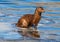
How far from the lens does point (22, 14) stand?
11.6ft

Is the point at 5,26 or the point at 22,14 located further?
the point at 22,14

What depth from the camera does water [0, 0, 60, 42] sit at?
2568 millimetres

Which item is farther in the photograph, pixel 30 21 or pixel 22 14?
pixel 22 14

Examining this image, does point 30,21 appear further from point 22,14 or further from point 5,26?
point 22,14

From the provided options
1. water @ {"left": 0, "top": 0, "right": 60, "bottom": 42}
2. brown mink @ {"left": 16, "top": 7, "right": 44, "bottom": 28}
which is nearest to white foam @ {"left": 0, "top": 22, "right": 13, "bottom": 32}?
water @ {"left": 0, "top": 0, "right": 60, "bottom": 42}

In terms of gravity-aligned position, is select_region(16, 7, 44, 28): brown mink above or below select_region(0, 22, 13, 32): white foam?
above

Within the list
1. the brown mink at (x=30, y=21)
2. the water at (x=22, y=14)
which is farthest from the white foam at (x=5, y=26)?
the brown mink at (x=30, y=21)

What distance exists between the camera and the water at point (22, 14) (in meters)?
2.57

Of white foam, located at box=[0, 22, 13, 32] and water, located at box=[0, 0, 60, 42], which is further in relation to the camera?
white foam, located at box=[0, 22, 13, 32]

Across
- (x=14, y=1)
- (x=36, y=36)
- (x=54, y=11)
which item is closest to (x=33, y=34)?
(x=36, y=36)

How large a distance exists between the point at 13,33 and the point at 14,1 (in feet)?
6.12

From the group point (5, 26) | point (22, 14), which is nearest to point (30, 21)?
point (5, 26)

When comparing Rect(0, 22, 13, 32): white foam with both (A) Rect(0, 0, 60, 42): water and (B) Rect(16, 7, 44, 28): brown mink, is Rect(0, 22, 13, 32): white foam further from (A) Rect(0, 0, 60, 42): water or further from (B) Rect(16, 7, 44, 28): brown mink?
(B) Rect(16, 7, 44, 28): brown mink

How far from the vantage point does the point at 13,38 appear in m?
2.54
